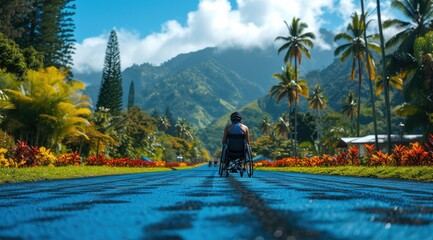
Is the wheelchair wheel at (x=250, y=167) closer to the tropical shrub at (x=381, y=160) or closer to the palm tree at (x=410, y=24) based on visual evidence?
the tropical shrub at (x=381, y=160)

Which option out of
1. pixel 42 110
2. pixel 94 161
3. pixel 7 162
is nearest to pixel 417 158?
pixel 7 162

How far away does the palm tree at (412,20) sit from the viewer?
25797 mm

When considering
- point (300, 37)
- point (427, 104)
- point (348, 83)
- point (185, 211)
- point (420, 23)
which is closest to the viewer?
point (185, 211)

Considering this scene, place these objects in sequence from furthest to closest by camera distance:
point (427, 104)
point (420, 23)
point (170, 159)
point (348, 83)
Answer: point (348, 83)
point (170, 159)
point (420, 23)
point (427, 104)

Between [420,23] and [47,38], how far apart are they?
32297 mm

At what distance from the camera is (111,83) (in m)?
54.2

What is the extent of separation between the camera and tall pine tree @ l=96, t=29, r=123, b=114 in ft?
172

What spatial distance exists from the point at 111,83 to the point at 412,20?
131ft

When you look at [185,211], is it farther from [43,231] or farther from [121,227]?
[43,231]

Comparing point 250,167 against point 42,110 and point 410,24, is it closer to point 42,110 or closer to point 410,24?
point 42,110

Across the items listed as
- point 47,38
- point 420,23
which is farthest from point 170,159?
point 420,23

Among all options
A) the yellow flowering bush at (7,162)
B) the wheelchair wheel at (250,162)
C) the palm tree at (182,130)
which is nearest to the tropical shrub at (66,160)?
the yellow flowering bush at (7,162)

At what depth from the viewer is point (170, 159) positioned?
7506 cm

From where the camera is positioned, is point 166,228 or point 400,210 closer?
point 166,228
